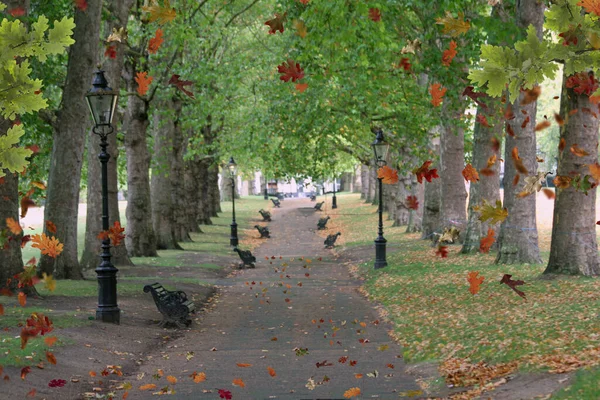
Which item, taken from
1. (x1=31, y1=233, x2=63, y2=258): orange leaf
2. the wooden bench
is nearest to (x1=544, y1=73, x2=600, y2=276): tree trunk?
the wooden bench

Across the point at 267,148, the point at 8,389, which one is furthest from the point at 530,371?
the point at 267,148

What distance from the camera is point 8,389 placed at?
33.2ft

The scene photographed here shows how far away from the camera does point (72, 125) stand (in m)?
20.4

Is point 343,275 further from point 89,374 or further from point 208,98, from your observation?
point 89,374

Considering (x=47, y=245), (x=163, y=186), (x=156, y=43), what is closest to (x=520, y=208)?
(x=47, y=245)

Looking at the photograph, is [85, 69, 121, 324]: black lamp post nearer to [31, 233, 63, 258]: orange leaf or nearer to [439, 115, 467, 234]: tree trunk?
[31, 233, 63, 258]: orange leaf

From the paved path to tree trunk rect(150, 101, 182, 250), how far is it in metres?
9.21

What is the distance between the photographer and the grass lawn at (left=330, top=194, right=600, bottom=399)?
1112 cm

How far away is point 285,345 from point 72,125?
8557 millimetres

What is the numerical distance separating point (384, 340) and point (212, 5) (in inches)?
932

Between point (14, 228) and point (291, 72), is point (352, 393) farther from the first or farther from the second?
point (14, 228)

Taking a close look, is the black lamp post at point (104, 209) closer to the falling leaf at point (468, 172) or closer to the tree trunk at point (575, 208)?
the falling leaf at point (468, 172)

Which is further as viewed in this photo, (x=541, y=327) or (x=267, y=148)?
(x=267, y=148)

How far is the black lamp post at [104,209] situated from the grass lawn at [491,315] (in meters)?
4.90
